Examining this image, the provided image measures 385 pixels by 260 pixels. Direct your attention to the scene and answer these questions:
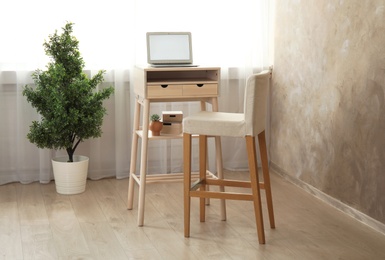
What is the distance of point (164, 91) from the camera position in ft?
12.5

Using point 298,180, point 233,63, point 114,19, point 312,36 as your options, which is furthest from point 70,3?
point 298,180

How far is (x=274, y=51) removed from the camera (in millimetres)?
5195

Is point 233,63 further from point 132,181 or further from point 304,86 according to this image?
point 132,181

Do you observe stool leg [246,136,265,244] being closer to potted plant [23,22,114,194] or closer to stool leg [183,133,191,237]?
stool leg [183,133,191,237]

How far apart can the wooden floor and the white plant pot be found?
0.07 meters

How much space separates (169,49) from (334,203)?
1.45 metres

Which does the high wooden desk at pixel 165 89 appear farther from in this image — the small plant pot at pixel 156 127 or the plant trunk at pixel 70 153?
the plant trunk at pixel 70 153

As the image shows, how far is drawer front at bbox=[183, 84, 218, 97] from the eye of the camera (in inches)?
152

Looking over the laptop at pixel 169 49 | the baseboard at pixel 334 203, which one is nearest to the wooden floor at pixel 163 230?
the baseboard at pixel 334 203

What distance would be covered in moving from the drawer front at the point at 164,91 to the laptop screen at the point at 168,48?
0.85 feet

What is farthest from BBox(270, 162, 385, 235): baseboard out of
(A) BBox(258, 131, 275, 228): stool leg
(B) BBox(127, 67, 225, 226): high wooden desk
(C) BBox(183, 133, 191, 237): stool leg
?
(C) BBox(183, 133, 191, 237): stool leg

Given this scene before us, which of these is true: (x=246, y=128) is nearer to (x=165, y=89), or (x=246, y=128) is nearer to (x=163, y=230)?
(x=165, y=89)

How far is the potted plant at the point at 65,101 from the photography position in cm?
436

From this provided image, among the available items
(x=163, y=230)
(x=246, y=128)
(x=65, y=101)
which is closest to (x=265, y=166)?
(x=246, y=128)
